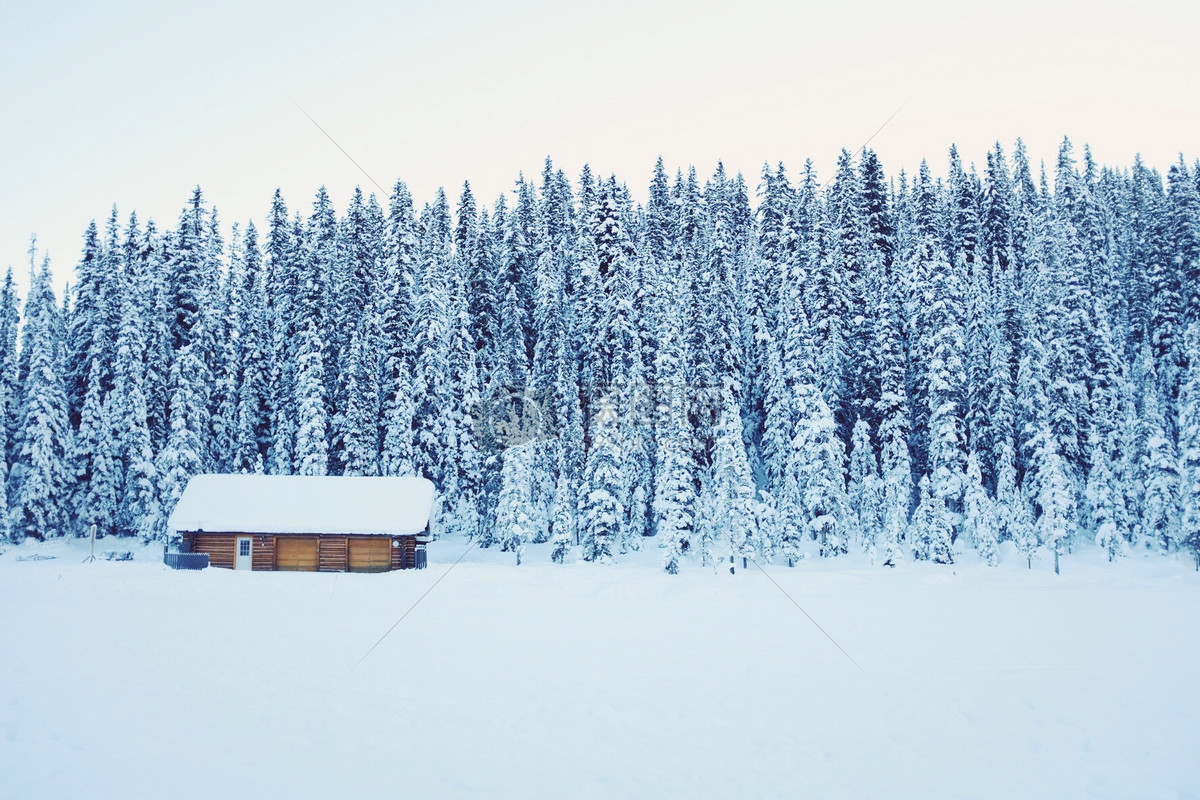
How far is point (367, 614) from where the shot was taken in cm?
2244

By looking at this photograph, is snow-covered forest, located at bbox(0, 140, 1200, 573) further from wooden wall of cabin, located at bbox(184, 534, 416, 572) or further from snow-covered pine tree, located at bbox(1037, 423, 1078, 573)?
wooden wall of cabin, located at bbox(184, 534, 416, 572)

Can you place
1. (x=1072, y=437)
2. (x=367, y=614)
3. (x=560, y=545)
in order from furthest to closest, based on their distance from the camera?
1. (x=1072, y=437)
2. (x=560, y=545)
3. (x=367, y=614)

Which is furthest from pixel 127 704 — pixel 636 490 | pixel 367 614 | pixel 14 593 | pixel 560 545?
pixel 636 490

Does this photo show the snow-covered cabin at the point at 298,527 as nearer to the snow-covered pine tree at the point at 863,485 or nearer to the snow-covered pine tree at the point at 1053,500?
the snow-covered pine tree at the point at 863,485

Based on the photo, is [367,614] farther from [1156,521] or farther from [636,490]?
[1156,521]

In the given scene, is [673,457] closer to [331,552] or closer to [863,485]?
[863,485]

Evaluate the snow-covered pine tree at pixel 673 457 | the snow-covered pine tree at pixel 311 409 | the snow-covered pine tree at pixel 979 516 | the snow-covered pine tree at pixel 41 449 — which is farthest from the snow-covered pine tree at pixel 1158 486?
the snow-covered pine tree at pixel 41 449

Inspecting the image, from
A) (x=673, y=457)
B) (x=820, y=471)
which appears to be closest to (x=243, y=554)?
(x=673, y=457)

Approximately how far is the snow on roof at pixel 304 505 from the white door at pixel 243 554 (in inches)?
35.5

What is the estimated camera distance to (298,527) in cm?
3456

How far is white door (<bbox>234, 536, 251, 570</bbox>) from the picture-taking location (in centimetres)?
3506

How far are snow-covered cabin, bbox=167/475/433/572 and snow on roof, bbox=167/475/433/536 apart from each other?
0.05 metres

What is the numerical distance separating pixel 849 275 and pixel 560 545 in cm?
2499

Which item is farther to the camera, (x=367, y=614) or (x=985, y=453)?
(x=985, y=453)
